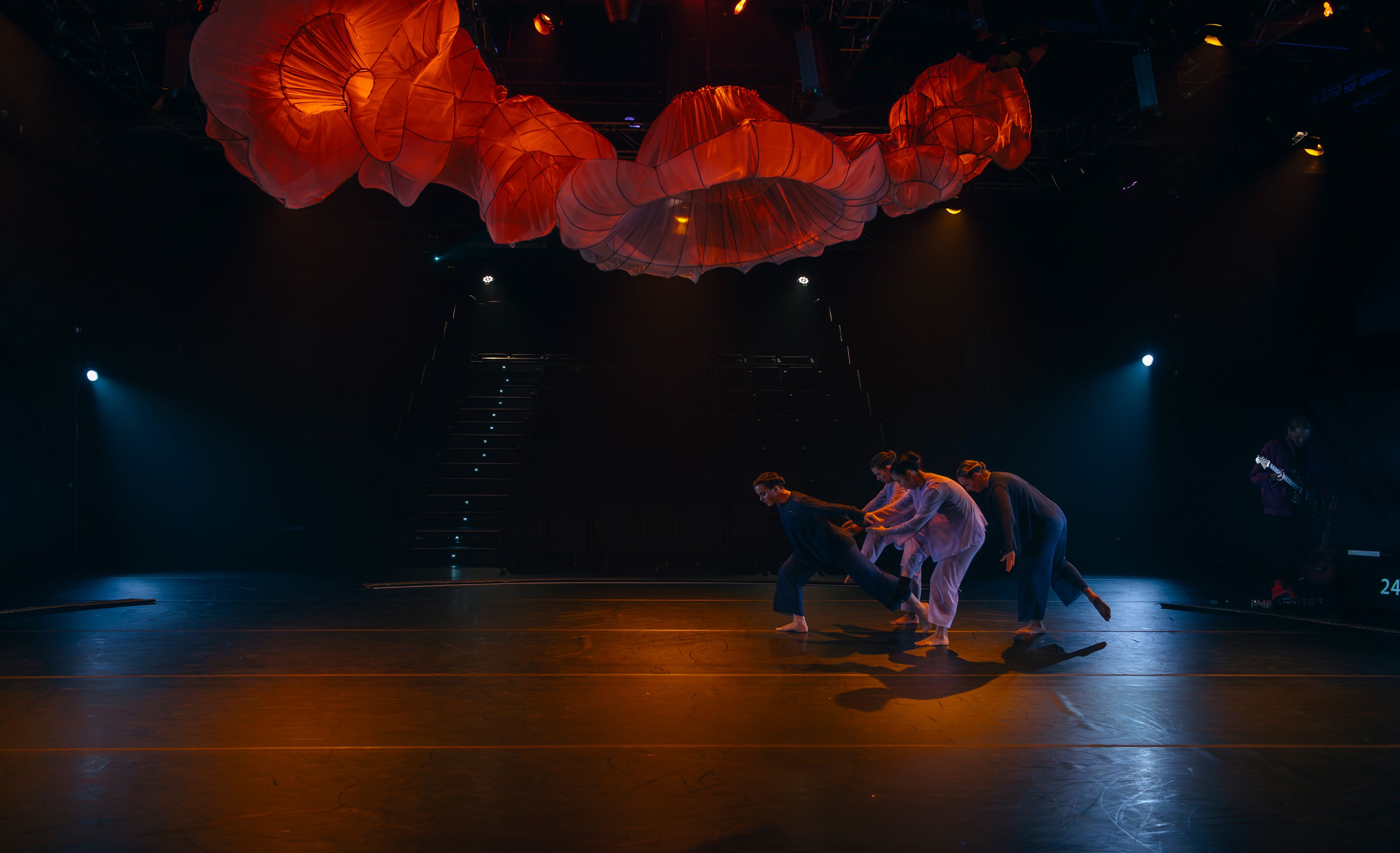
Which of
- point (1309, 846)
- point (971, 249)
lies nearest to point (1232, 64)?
point (971, 249)

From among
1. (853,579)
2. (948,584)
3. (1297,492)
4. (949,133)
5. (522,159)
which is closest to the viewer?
(522,159)

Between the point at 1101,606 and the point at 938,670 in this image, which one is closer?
the point at 938,670

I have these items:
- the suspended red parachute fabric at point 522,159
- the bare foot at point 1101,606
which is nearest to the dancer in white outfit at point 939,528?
the bare foot at point 1101,606

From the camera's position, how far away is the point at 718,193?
3834 millimetres

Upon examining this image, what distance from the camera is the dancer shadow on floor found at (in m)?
4.77

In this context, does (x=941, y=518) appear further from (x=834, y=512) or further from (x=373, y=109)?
(x=373, y=109)

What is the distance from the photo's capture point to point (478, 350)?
55.3ft

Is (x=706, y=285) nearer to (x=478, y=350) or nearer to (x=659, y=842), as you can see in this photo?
(x=478, y=350)

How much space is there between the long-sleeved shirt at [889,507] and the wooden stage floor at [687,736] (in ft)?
3.07

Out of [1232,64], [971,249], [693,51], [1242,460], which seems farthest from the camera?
[971,249]

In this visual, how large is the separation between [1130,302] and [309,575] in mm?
12125

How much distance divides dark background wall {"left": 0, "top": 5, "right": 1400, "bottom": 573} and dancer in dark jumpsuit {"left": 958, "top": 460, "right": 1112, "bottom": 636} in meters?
4.25

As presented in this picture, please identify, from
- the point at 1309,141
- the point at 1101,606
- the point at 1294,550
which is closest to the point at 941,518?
the point at 1101,606

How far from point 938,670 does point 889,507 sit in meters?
1.48
